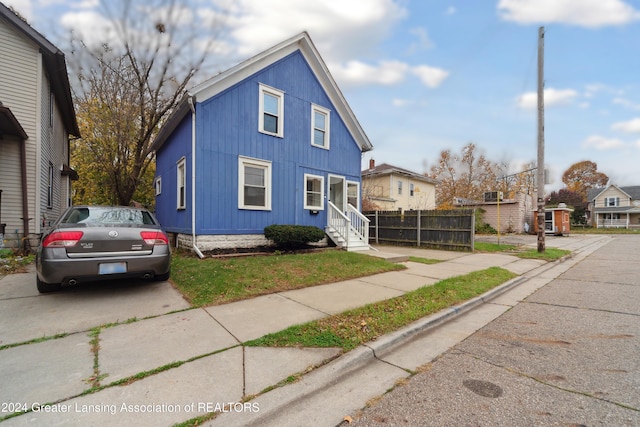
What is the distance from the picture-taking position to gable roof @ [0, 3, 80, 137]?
8.03 metres

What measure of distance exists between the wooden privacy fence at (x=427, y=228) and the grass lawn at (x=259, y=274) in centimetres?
533

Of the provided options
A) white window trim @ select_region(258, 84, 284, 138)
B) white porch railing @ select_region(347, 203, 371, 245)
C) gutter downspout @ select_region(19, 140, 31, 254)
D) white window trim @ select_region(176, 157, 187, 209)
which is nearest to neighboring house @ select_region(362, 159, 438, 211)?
white porch railing @ select_region(347, 203, 371, 245)

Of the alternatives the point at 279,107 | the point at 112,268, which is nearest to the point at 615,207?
the point at 279,107

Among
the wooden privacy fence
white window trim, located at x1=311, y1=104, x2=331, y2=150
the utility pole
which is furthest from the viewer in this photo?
the wooden privacy fence

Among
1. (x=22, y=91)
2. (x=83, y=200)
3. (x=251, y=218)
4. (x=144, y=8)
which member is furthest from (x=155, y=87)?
(x=83, y=200)

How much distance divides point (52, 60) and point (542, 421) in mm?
13794

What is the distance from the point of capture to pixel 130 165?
16.7m

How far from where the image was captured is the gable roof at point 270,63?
8.66 m

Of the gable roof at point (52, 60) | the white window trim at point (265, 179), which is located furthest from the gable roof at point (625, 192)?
the gable roof at point (52, 60)

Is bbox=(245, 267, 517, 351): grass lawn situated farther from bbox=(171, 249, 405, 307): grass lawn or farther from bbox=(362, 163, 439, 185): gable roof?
bbox=(362, 163, 439, 185): gable roof

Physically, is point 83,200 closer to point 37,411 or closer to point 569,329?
point 37,411

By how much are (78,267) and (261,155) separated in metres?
6.47

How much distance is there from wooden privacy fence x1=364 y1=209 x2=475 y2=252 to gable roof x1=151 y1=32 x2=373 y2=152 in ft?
12.1

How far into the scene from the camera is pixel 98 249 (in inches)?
166
